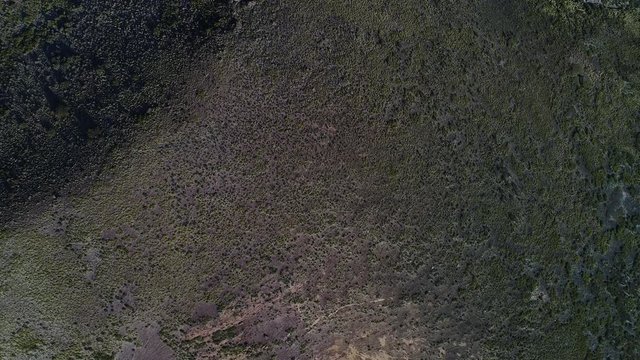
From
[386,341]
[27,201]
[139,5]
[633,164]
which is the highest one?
[139,5]

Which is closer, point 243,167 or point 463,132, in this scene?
point 243,167

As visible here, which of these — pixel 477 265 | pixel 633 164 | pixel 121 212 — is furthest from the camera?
pixel 633 164

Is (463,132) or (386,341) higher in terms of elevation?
(463,132)

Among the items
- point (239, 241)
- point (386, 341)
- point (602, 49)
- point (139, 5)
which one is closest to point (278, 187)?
point (239, 241)

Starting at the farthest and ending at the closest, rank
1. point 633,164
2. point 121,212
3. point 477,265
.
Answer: point 633,164 < point 477,265 < point 121,212

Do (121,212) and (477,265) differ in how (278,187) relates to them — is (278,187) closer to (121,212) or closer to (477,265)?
(121,212)

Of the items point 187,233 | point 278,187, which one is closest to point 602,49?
point 278,187
